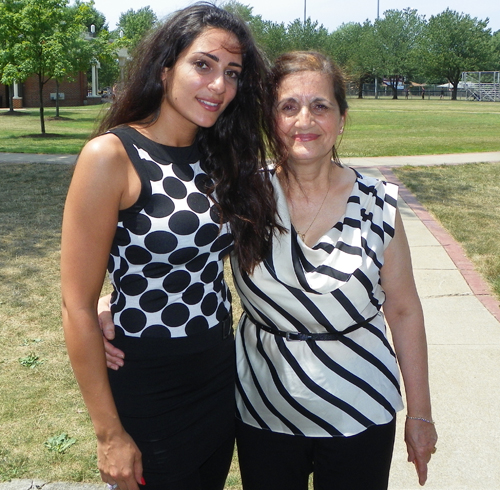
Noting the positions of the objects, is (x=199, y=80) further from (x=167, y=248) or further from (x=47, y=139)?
(x=47, y=139)

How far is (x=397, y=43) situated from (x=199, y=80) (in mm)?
94482

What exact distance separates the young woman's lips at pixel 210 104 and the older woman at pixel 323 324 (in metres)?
0.26

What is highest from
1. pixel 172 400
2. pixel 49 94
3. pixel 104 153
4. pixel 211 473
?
pixel 49 94

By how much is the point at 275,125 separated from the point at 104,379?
978 mm

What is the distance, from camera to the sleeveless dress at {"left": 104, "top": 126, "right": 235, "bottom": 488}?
5.63ft

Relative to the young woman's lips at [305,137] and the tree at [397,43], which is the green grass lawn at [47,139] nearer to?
the young woman's lips at [305,137]

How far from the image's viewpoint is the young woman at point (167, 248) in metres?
1.67

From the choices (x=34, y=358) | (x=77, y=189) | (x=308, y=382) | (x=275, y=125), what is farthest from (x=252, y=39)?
(x=34, y=358)

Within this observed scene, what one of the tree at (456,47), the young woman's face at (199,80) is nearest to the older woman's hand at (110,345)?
the young woman's face at (199,80)

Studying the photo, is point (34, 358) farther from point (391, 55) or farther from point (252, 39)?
point (391, 55)

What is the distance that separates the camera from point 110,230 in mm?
1641

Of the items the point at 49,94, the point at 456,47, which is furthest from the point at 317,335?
the point at 456,47

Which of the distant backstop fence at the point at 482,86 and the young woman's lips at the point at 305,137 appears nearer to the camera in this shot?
the young woman's lips at the point at 305,137

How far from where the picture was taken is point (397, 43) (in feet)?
294
